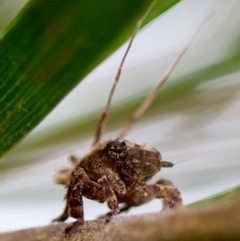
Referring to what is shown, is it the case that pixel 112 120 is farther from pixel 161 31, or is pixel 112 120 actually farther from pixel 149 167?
pixel 161 31

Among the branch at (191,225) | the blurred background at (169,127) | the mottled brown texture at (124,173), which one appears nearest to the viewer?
the branch at (191,225)

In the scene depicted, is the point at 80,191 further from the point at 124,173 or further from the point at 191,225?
the point at 191,225

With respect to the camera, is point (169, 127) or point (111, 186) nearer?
point (111, 186)

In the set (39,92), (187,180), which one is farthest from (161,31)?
(39,92)

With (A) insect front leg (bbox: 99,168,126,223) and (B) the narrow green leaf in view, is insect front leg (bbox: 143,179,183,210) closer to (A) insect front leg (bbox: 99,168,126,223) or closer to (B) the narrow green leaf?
(A) insect front leg (bbox: 99,168,126,223)

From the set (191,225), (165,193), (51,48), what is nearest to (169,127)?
(165,193)

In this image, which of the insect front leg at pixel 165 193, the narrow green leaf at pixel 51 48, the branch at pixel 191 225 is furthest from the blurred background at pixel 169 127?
the branch at pixel 191 225

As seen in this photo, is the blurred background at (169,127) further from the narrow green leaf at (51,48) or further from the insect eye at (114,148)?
the narrow green leaf at (51,48)
